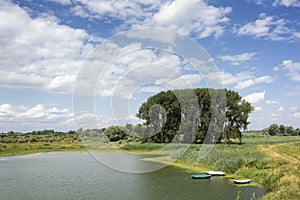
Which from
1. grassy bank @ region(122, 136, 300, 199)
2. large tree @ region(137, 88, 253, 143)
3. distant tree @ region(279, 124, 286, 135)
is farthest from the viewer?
distant tree @ region(279, 124, 286, 135)

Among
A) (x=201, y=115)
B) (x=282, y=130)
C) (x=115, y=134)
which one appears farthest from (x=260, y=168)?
(x=282, y=130)

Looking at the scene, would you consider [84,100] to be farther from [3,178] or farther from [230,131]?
[230,131]

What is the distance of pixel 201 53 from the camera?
3434 centimetres

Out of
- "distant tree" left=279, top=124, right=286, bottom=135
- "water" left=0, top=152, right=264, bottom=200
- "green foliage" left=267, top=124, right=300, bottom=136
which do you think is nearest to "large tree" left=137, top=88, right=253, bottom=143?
"water" left=0, top=152, right=264, bottom=200

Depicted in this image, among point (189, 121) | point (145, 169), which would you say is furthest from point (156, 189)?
point (189, 121)

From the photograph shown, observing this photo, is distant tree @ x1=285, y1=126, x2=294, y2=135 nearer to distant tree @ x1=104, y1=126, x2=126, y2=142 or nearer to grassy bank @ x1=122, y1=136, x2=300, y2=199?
distant tree @ x1=104, y1=126, x2=126, y2=142

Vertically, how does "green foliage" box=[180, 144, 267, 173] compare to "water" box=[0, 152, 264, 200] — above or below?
above

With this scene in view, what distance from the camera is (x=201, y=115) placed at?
64.6m

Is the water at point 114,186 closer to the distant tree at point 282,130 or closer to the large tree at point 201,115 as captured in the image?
the large tree at point 201,115

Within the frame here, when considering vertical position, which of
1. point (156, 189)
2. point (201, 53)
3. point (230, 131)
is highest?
point (201, 53)

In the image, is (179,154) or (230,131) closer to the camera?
(179,154)

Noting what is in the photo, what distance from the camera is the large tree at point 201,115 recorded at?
2502 inches

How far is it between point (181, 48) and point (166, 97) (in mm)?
33795

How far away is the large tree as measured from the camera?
6356cm
